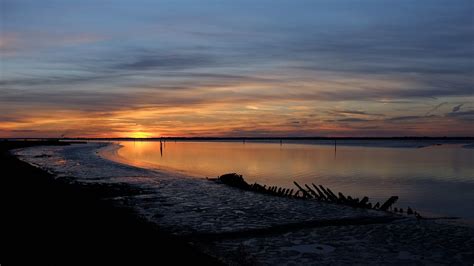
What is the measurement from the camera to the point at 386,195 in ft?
88.1

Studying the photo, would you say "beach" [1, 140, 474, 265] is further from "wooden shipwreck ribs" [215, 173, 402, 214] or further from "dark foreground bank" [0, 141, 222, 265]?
"wooden shipwreck ribs" [215, 173, 402, 214]

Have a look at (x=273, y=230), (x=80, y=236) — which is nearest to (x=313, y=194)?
(x=273, y=230)

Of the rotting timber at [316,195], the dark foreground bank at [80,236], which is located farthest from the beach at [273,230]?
the rotting timber at [316,195]

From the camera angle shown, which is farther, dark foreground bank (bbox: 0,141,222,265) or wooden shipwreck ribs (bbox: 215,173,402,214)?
wooden shipwreck ribs (bbox: 215,173,402,214)

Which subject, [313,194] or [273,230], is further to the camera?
[313,194]

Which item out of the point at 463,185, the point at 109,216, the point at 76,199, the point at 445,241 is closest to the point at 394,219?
the point at 445,241

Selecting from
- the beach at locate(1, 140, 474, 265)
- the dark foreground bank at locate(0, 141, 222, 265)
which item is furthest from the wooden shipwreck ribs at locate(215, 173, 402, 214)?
the dark foreground bank at locate(0, 141, 222, 265)

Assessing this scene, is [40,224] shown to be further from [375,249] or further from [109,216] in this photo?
[375,249]

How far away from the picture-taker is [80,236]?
1121 cm

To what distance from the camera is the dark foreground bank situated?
9250mm

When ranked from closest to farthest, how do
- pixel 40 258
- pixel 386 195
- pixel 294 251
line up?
1. pixel 40 258
2. pixel 294 251
3. pixel 386 195

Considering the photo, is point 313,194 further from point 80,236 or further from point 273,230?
point 80,236

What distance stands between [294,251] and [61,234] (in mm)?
5977

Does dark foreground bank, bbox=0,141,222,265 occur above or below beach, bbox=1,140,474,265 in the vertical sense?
above
